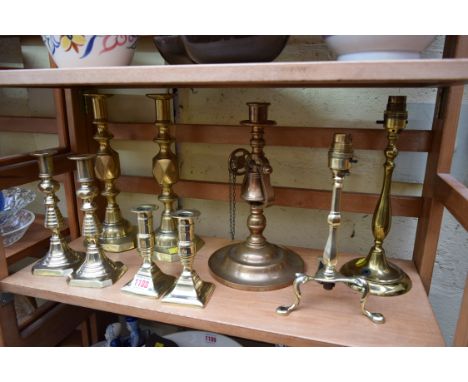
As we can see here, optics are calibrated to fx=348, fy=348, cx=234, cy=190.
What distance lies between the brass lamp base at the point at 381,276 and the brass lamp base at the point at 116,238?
0.47 metres

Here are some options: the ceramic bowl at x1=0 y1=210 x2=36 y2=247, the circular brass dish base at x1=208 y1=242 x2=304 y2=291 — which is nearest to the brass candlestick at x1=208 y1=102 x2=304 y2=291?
the circular brass dish base at x1=208 y1=242 x2=304 y2=291

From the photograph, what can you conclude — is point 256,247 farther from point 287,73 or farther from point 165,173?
point 287,73

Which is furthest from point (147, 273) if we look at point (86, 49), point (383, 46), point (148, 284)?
point (383, 46)

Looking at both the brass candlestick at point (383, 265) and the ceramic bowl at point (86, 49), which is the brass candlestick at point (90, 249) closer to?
the ceramic bowl at point (86, 49)

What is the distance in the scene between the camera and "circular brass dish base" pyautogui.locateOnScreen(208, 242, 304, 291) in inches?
24.9

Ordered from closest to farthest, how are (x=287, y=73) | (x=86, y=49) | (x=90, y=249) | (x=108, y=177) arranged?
(x=287, y=73), (x=86, y=49), (x=90, y=249), (x=108, y=177)

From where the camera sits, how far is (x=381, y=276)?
2.08ft

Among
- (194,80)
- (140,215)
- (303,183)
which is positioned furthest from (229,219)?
(194,80)

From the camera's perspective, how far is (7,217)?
32.9 inches

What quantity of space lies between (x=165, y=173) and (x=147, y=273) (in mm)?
209

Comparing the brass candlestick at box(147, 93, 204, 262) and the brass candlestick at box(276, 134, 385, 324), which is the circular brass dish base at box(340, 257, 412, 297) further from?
the brass candlestick at box(147, 93, 204, 262)

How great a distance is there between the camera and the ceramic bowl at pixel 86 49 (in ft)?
1.79

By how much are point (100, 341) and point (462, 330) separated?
2.97 ft

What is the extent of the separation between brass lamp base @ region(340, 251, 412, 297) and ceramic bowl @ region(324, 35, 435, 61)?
357 mm
